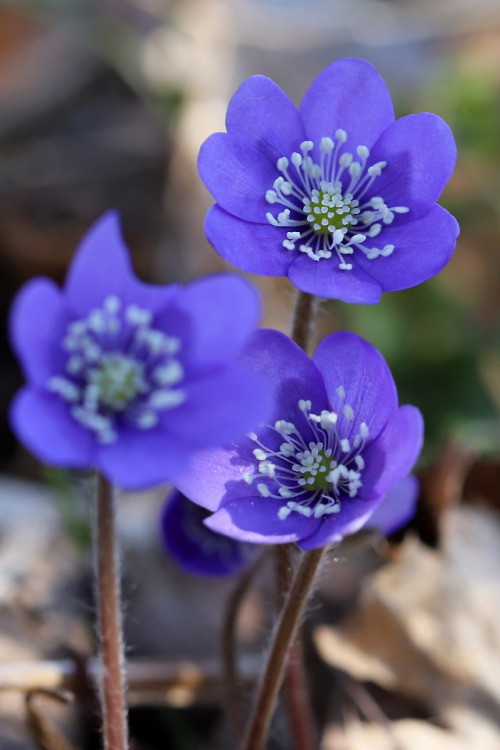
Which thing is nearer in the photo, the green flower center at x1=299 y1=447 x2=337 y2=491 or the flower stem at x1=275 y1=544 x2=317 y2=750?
the green flower center at x1=299 y1=447 x2=337 y2=491

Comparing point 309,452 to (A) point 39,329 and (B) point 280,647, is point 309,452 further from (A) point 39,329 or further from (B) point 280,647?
(A) point 39,329

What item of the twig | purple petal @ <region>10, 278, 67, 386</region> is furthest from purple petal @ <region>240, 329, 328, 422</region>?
the twig

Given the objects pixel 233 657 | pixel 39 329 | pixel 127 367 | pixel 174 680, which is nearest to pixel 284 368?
pixel 127 367

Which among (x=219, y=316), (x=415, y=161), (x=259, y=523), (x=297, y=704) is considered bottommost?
(x=297, y=704)

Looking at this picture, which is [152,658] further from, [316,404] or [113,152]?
[113,152]

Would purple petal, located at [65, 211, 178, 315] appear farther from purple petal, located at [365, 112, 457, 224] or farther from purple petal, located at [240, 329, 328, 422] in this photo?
purple petal, located at [365, 112, 457, 224]
